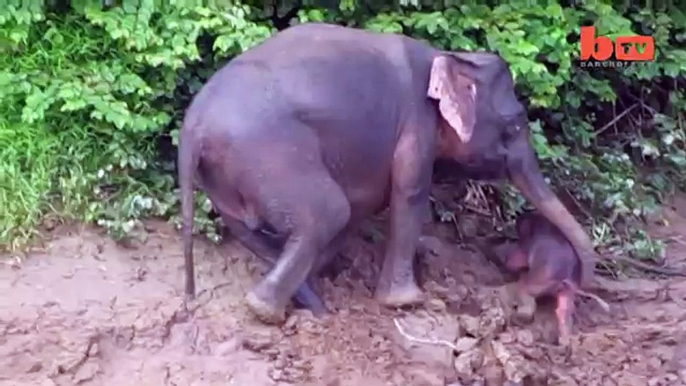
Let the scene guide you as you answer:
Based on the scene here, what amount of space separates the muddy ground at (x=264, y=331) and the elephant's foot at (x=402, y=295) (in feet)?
0.13

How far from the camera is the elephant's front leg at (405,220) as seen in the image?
208 inches

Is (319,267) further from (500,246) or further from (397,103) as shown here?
(500,246)

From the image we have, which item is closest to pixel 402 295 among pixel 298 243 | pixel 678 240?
pixel 298 243

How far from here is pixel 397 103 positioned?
527 cm

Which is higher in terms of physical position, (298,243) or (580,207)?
(298,243)

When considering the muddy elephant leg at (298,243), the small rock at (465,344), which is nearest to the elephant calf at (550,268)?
the small rock at (465,344)

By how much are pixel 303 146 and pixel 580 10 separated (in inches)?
88.2

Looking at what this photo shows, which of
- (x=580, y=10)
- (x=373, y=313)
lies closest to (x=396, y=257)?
(x=373, y=313)

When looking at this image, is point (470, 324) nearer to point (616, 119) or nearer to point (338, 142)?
point (338, 142)

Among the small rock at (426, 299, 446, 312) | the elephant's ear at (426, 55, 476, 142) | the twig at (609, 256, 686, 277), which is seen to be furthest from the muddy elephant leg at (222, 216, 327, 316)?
the twig at (609, 256, 686, 277)

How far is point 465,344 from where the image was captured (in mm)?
5125

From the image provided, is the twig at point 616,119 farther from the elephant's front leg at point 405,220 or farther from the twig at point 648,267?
the elephant's front leg at point 405,220

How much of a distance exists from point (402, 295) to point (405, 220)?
0.30 metres

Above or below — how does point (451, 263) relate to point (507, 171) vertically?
below
